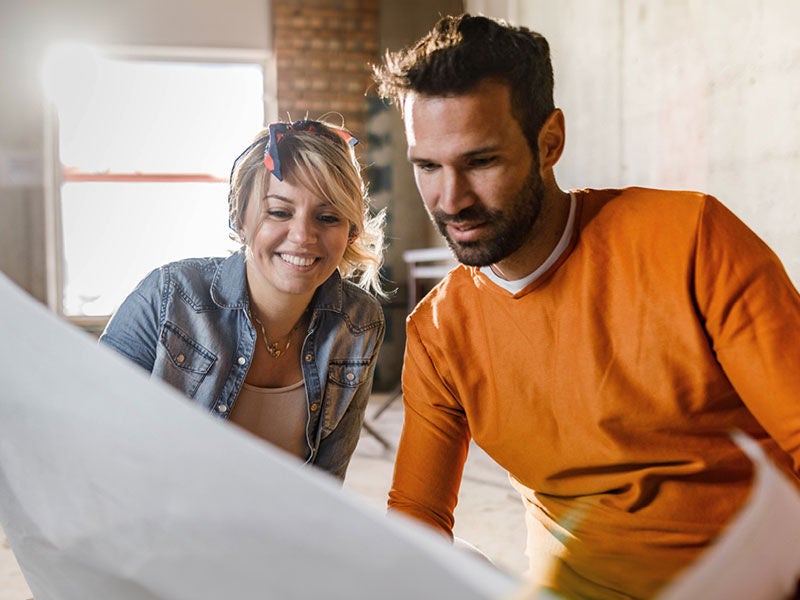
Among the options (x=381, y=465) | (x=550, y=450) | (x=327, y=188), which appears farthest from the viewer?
(x=381, y=465)

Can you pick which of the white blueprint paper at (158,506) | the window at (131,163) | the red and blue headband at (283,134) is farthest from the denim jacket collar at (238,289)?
the window at (131,163)

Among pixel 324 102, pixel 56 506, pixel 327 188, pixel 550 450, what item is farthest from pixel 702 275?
pixel 324 102

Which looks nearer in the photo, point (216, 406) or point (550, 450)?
point (550, 450)

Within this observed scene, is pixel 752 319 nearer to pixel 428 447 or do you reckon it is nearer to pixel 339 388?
pixel 428 447

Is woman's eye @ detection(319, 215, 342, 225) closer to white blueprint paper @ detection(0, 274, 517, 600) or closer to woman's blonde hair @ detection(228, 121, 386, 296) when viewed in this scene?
woman's blonde hair @ detection(228, 121, 386, 296)

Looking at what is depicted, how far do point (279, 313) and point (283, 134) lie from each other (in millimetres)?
369

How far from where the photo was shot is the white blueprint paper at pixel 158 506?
1.16 ft

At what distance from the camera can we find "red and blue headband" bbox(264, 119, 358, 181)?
1.56 metres

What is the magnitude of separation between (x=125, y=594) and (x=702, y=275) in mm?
855

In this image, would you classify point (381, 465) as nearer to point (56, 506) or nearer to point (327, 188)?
point (327, 188)

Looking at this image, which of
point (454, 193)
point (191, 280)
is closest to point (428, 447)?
point (454, 193)

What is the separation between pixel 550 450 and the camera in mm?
1204

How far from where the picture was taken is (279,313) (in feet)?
5.47

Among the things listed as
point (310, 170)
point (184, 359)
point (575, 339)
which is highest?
point (310, 170)
